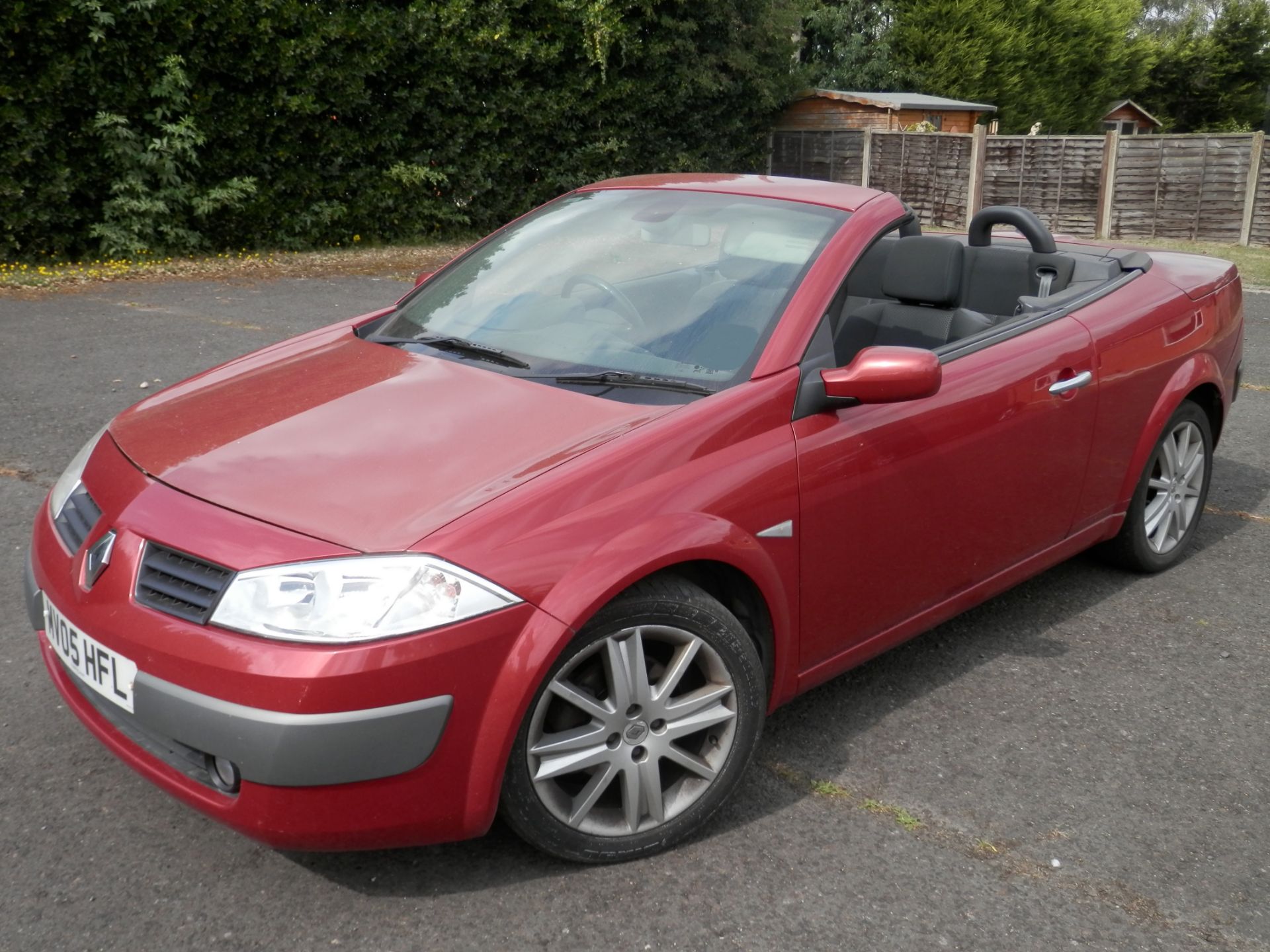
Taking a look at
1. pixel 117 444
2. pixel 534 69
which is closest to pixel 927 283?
pixel 117 444

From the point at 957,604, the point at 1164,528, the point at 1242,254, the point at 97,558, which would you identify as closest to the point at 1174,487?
the point at 1164,528

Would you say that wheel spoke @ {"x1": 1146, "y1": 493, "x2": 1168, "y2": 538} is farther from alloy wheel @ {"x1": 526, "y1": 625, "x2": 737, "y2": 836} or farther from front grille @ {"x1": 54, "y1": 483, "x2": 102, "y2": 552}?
front grille @ {"x1": 54, "y1": 483, "x2": 102, "y2": 552}

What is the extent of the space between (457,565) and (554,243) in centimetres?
180

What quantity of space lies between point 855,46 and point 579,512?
34.5 metres

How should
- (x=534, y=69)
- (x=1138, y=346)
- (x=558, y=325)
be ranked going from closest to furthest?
(x=558, y=325)
(x=1138, y=346)
(x=534, y=69)

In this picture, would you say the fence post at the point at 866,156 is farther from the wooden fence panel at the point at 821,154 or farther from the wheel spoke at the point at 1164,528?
the wheel spoke at the point at 1164,528

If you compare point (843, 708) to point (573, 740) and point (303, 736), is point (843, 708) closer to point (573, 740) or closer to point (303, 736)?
point (573, 740)

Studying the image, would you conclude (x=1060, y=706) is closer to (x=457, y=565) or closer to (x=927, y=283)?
(x=927, y=283)

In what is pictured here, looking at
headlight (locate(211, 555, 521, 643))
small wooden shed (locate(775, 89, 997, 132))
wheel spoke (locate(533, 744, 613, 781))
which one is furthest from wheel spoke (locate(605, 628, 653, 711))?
small wooden shed (locate(775, 89, 997, 132))

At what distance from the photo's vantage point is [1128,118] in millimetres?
42000

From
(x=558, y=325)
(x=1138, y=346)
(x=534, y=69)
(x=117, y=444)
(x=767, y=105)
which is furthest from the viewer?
(x=767, y=105)

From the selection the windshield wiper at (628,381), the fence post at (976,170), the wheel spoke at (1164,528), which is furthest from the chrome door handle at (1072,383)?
the fence post at (976,170)

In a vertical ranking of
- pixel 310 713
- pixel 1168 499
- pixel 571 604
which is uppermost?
pixel 571 604

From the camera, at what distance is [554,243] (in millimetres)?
3891
